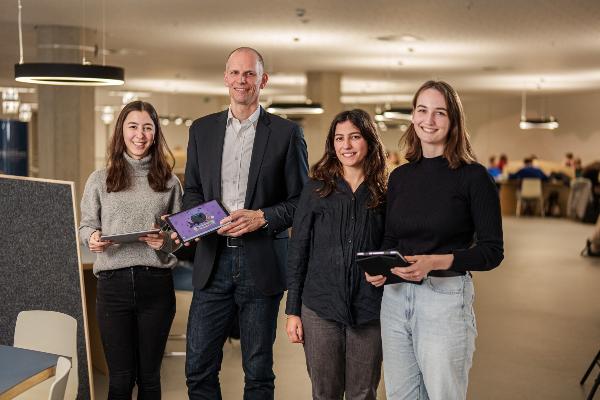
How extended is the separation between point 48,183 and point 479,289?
6140mm

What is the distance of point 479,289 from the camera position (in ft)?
29.5

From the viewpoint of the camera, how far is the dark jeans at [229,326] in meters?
3.18

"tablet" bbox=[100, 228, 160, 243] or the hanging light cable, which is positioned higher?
the hanging light cable

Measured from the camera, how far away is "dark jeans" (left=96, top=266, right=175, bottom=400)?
3.36 metres

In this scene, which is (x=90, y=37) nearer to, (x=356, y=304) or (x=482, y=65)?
(x=482, y=65)

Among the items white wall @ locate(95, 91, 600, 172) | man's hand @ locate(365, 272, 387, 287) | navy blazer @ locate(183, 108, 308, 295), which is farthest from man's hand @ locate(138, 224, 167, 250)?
white wall @ locate(95, 91, 600, 172)

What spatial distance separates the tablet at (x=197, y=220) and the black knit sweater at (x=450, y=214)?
0.70m

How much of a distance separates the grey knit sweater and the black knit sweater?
1.11m

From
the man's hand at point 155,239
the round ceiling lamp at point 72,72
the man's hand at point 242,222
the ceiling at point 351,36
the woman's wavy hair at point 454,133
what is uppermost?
the ceiling at point 351,36

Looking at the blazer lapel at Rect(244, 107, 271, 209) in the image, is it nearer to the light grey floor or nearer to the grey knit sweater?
Answer: the grey knit sweater

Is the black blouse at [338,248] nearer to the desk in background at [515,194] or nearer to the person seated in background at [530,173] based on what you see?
the person seated in background at [530,173]

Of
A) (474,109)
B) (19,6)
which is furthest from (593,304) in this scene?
(474,109)

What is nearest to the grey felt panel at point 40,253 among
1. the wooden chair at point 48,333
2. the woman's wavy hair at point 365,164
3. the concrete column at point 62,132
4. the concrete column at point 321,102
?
the wooden chair at point 48,333

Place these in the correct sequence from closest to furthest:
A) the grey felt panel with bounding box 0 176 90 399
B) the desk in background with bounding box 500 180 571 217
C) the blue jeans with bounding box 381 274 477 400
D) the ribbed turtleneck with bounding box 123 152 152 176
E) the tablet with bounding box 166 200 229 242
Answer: the blue jeans with bounding box 381 274 477 400 → the tablet with bounding box 166 200 229 242 → the ribbed turtleneck with bounding box 123 152 152 176 → the grey felt panel with bounding box 0 176 90 399 → the desk in background with bounding box 500 180 571 217
